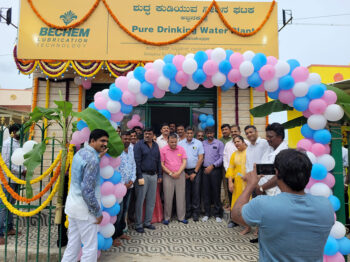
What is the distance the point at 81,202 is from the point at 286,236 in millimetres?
2187

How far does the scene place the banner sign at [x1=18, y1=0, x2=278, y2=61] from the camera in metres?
6.30

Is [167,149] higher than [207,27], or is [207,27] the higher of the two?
[207,27]

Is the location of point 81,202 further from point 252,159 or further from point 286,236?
point 252,159

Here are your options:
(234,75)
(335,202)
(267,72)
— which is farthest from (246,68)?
(335,202)

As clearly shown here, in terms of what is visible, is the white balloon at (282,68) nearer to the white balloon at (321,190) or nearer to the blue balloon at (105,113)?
the white balloon at (321,190)

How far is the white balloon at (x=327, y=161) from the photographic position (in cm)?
341

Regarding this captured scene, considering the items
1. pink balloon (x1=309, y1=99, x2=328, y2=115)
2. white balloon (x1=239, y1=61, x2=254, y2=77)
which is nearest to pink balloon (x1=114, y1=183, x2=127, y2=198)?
white balloon (x1=239, y1=61, x2=254, y2=77)

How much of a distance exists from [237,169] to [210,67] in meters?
2.32

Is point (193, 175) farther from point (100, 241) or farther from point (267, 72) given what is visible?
point (267, 72)

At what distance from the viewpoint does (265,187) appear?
6.13 ft

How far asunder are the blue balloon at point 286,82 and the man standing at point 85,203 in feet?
8.63

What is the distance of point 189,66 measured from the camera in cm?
362

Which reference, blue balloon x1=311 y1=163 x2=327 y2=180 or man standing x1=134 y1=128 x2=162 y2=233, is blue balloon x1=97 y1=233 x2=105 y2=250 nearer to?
man standing x1=134 y1=128 x2=162 y2=233

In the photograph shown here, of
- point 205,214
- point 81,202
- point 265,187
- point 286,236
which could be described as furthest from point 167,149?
point 286,236
